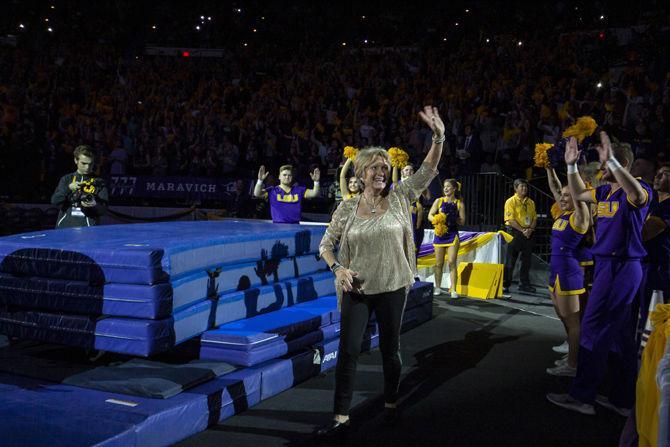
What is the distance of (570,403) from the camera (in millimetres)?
4504

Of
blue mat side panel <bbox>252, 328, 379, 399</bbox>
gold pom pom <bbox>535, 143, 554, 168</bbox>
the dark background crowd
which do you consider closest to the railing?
the dark background crowd

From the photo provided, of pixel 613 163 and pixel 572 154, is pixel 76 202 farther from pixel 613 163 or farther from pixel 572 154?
pixel 613 163

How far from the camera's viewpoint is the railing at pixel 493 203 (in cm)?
1148

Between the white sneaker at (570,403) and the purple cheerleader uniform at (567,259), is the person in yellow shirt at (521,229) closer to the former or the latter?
the purple cheerleader uniform at (567,259)

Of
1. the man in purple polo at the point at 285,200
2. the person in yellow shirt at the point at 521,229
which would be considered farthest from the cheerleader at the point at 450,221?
the man in purple polo at the point at 285,200

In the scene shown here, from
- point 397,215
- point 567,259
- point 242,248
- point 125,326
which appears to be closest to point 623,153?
point 567,259

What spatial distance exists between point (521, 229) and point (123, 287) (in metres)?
7.40

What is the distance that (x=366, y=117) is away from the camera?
51.8 ft

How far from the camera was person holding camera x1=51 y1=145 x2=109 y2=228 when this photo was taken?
20.2ft

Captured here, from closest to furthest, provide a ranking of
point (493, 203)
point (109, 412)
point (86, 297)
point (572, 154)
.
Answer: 1. point (109, 412)
2. point (572, 154)
3. point (86, 297)
4. point (493, 203)

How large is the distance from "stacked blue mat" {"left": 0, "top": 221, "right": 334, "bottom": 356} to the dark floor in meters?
0.83

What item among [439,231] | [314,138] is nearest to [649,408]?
[439,231]

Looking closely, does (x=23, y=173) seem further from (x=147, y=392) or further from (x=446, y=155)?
(x=147, y=392)

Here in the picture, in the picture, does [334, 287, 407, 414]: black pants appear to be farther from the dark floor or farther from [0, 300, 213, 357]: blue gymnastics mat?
[0, 300, 213, 357]: blue gymnastics mat
